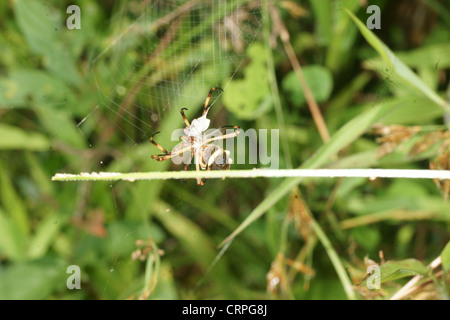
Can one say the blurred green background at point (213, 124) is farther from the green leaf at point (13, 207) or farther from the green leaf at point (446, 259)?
the green leaf at point (446, 259)

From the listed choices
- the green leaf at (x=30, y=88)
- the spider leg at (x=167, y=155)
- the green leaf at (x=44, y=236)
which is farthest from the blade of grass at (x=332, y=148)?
the green leaf at (x=30, y=88)

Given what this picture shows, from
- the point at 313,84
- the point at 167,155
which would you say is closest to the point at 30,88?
the point at 167,155

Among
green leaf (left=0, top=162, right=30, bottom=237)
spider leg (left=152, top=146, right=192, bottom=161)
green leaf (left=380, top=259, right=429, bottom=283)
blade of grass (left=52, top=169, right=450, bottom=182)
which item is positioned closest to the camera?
blade of grass (left=52, top=169, right=450, bottom=182)

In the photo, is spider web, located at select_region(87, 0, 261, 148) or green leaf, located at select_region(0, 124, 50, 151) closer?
spider web, located at select_region(87, 0, 261, 148)

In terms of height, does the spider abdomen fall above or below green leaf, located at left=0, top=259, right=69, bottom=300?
above

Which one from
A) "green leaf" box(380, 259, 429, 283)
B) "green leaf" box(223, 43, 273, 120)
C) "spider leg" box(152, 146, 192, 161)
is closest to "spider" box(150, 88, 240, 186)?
"spider leg" box(152, 146, 192, 161)

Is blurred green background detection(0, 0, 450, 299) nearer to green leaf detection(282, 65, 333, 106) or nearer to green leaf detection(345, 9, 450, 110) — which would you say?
green leaf detection(282, 65, 333, 106)

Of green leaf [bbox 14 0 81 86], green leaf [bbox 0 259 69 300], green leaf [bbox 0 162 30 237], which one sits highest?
green leaf [bbox 14 0 81 86]
